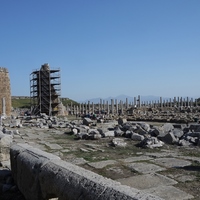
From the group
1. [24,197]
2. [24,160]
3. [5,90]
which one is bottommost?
[24,197]

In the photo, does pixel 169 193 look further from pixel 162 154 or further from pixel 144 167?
pixel 162 154

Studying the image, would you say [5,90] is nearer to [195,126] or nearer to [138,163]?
[195,126]

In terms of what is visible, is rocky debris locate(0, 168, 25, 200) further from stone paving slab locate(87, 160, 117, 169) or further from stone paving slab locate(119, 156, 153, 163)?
stone paving slab locate(119, 156, 153, 163)

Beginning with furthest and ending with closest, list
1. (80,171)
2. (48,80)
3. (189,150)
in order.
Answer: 1. (48,80)
2. (189,150)
3. (80,171)

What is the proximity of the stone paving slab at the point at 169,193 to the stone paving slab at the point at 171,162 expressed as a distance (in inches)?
60.7

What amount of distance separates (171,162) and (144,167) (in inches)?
31.5

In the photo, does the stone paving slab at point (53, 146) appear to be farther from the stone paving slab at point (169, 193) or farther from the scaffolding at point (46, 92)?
the scaffolding at point (46, 92)

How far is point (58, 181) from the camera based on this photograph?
3795 mm

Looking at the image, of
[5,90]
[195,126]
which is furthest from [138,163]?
[5,90]

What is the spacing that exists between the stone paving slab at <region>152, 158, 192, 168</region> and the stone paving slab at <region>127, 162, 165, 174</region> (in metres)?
0.28

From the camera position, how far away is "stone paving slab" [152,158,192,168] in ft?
20.2

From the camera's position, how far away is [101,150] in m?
8.12

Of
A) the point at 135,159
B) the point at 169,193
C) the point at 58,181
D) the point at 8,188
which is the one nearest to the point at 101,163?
the point at 135,159

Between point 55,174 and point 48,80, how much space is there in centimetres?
3753
